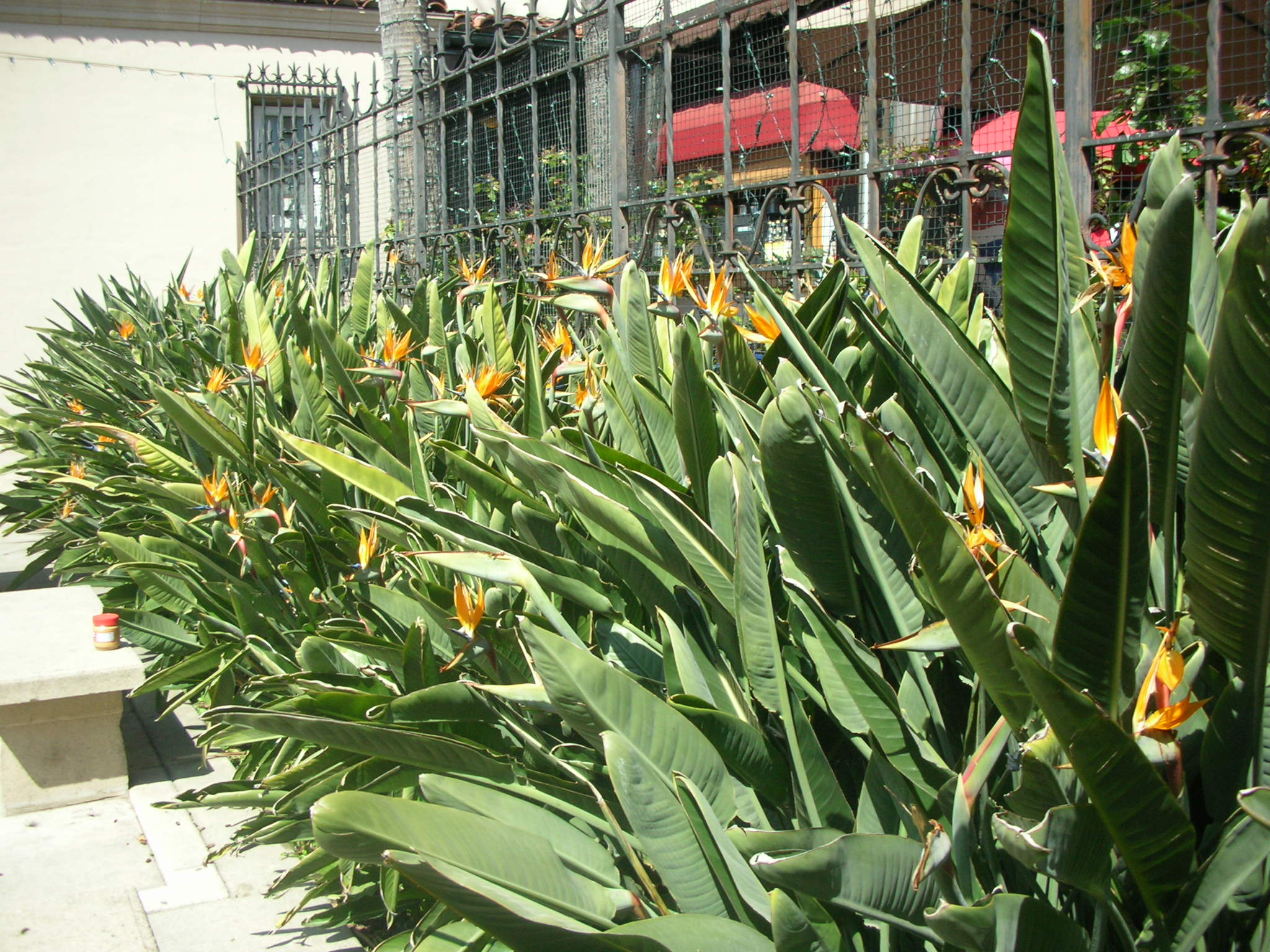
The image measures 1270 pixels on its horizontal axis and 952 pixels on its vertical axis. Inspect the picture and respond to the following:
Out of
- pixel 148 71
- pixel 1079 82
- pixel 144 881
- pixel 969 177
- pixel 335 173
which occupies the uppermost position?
pixel 148 71

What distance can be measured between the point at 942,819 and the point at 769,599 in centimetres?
26

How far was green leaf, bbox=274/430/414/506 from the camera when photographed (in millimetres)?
1883

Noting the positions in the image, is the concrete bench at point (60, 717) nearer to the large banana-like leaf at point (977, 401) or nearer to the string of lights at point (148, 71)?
the large banana-like leaf at point (977, 401)

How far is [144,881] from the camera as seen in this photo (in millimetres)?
2842

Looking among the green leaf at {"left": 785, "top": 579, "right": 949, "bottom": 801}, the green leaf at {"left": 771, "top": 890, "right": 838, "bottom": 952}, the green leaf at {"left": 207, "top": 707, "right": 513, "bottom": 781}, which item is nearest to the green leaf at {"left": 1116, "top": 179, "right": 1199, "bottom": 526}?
the green leaf at {"left": 785, "top": 579, "right": 949, "bottom": 801}

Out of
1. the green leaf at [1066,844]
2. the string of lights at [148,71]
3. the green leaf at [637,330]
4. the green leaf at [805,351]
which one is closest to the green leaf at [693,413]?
the green leaf at [805,351]

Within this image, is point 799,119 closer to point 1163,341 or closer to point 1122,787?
point 1163,341

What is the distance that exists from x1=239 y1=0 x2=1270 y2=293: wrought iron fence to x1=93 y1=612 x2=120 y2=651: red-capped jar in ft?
6.49

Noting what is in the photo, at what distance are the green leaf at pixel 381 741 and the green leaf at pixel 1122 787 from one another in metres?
0.78

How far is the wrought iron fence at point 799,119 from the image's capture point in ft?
9.36

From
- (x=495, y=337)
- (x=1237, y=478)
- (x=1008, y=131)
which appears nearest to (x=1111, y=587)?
(x=1237, y=478)

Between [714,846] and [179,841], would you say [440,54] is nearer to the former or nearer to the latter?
[179,841]

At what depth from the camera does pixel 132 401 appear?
4.70 metres

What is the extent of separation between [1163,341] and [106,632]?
3.14 meters
